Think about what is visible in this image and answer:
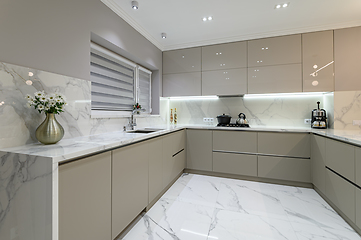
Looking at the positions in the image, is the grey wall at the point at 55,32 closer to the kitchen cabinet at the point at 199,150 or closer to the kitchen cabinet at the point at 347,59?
the kitchen cabinet at the point at 199,150

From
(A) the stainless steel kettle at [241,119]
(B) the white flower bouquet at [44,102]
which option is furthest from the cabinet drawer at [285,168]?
(B) the white flower bouquet at [44,102]

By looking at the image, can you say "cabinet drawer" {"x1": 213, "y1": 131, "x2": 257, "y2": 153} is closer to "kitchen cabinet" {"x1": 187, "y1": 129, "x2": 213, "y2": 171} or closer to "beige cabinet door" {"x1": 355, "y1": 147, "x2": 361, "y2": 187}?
"kitchen cabinet" {"x1": 187, "y1": 129, "x2": 213, "y2": 171}

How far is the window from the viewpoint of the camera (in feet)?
7.28

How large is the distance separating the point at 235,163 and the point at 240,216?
42.7 inches

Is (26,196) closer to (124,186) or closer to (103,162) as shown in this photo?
(103,162)

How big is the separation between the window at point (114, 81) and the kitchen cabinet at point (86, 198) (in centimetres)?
120

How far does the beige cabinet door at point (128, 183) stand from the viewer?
4.66ft

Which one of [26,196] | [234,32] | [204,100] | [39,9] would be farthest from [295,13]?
[26,196]

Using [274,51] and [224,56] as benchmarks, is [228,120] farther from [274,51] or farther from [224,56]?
[274,51]

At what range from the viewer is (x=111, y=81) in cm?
248

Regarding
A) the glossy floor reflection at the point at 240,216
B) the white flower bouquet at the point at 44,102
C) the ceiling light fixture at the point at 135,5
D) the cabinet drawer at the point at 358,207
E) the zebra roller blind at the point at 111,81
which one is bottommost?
the glossy floor reflection at the point at 240,216

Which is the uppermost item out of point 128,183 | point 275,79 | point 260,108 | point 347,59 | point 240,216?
point 347,59

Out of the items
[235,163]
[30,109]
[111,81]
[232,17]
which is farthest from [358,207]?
[111,81]

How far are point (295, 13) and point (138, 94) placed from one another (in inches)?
100
